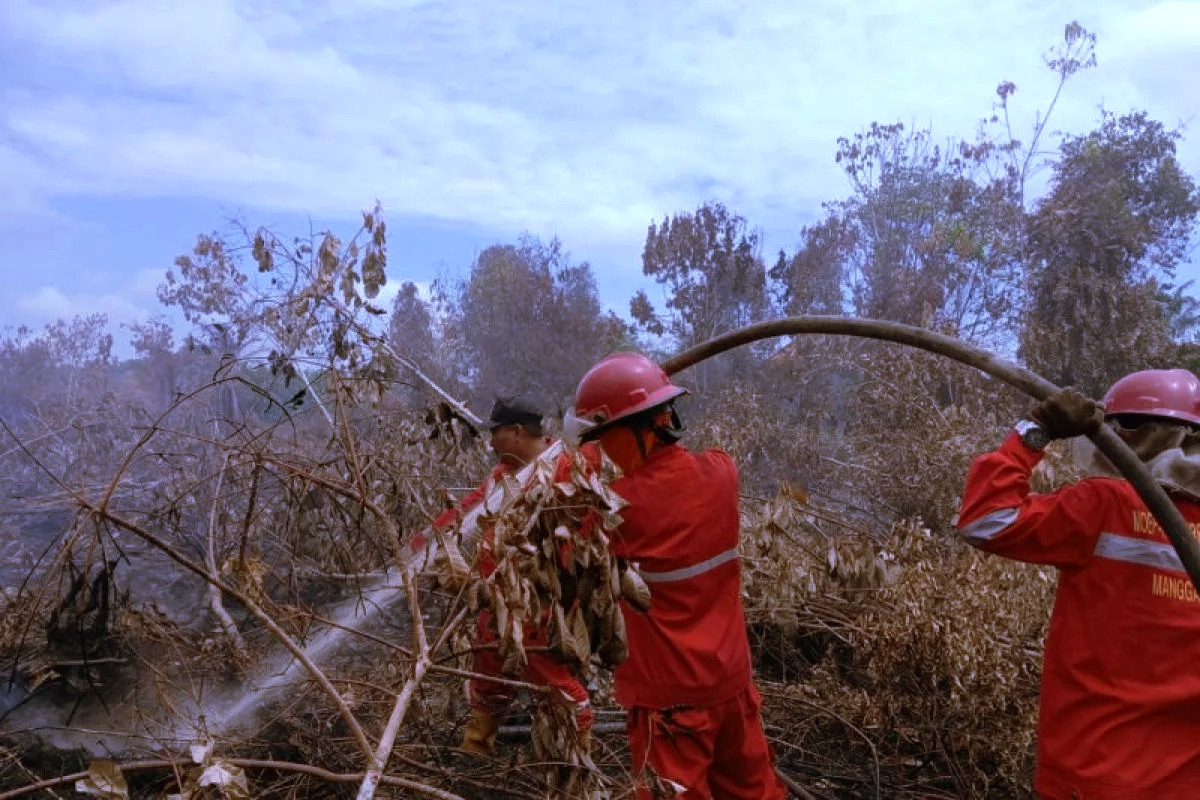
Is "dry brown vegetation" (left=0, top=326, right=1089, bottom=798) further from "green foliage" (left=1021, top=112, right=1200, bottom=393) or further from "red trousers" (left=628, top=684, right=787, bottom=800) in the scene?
"green foliage" (left=1021, top=112, right=1200, bottom=393)

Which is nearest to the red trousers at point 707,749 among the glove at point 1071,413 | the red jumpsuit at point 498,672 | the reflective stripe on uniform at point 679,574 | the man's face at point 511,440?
the red jumpsuit at point 498,672

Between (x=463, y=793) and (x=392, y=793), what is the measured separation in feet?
1.42

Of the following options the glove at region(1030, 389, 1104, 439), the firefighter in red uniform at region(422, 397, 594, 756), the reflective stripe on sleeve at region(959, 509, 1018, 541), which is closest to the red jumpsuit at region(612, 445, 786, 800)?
the firefighter in red uniform at region(422, 397, 594, 756)

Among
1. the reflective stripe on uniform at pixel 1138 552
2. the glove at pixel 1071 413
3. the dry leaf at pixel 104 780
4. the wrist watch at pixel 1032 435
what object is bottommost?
the dry leaf at pixel 104 780

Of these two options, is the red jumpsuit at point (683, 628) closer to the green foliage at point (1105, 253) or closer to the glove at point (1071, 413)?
the glove at point (1071, 413)

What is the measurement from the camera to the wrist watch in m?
2.68

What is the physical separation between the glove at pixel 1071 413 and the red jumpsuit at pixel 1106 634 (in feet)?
0.89

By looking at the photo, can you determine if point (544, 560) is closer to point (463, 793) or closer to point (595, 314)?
point (463, 793)

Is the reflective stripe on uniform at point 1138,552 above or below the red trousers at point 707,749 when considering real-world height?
above

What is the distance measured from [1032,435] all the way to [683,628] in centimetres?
115

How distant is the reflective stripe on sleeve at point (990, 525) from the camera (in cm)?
266

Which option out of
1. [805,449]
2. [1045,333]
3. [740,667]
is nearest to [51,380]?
[805,449]

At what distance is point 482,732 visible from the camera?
13.2 ft

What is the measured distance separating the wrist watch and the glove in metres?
0.19
